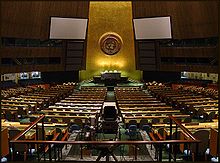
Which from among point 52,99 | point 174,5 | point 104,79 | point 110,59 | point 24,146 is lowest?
point 24,146

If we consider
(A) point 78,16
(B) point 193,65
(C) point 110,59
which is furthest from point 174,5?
(C) point 110,59

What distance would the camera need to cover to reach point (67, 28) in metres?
27.2

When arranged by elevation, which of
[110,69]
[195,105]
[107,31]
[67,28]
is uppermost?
[107,31]

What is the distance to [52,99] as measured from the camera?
861 inches

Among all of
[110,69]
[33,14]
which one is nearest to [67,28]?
[33,14]

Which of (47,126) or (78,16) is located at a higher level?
(78,16)

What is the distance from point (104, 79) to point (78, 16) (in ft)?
27.1

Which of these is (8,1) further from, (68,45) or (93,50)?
(93,50)

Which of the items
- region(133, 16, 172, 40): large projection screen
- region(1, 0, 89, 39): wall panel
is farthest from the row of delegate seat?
region(1, 0, 89, 39): wall panel

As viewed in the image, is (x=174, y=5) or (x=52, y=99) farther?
(x=174, y=5)

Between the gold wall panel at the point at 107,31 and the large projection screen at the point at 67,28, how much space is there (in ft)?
22.7

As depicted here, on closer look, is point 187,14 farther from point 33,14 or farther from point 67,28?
point 33,14

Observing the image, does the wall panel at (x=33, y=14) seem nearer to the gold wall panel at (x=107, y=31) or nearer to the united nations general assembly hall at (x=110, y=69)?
the united nations general assembly hall at (x=110, y=69)

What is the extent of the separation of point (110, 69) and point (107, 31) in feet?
14.7
